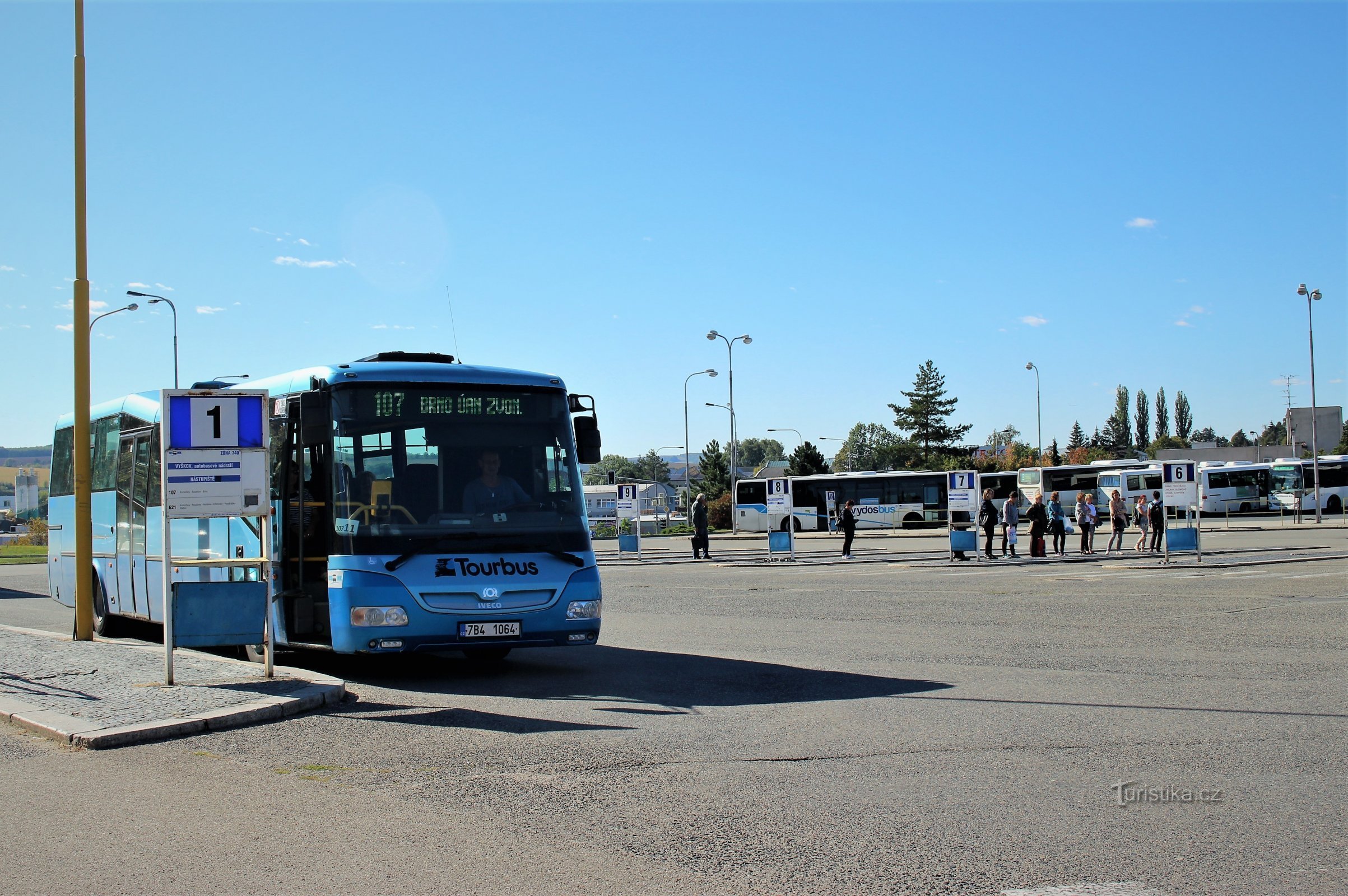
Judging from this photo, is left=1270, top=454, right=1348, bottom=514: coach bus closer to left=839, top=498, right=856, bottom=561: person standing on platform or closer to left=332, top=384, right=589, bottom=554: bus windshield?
left=839, top=498, right=856, bottom=561: person standing on platform

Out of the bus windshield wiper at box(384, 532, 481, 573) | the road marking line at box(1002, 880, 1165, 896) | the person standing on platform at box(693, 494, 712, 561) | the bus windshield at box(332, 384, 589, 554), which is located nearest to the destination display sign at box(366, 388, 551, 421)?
the bus windshield at box(332, 384, 589, 554)

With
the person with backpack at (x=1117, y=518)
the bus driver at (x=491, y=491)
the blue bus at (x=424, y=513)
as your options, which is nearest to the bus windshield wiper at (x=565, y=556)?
the blue bus at (x=424, y=513)

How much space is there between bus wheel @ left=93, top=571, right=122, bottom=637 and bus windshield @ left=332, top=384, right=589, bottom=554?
6.28m

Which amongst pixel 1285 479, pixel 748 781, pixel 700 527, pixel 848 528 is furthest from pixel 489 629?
pixel 1285 479

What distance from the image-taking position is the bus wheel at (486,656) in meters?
12.0

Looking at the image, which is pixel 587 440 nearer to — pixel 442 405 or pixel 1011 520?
pixel 442 405

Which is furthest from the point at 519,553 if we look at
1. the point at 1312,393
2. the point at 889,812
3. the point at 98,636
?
the point at 1312,393

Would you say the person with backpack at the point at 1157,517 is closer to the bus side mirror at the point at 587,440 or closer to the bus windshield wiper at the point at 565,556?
the bus side mirror at the point at 587,440

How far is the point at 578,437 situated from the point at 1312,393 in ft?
171

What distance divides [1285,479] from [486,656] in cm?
5821

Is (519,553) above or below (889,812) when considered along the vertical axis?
above

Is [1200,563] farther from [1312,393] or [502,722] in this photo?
[1312,393]

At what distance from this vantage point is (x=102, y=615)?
586 inches

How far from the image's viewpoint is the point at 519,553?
10.5 meters
